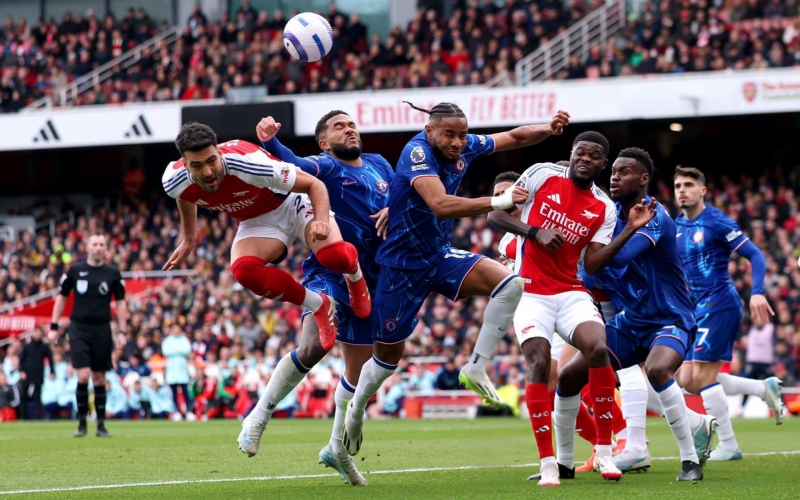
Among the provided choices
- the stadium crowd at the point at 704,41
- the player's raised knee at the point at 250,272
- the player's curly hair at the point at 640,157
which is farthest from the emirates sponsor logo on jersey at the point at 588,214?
the stadium crowd at the point at 704,41

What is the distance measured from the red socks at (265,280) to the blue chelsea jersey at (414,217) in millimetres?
622

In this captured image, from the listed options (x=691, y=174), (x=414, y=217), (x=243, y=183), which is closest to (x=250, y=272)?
(x=243, y=183)

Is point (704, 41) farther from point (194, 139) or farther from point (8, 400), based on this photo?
point (194, 139)

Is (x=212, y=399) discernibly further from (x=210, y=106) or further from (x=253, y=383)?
(x=210, y=106)

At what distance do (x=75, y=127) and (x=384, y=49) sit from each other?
27.3 feet

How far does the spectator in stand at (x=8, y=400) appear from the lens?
75.2 ft

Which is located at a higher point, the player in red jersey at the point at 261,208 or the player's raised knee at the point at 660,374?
the player in red jersey at the point at 261,208

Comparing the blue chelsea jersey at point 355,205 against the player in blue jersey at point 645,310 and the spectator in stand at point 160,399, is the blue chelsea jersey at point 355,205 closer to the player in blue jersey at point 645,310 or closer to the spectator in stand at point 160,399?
the player in blue jersey at point 645,310

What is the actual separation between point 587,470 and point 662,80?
57.2 ft

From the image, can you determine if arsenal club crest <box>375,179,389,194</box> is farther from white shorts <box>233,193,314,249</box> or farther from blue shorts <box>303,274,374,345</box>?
blue shorts <box>303,274,374,345</box>

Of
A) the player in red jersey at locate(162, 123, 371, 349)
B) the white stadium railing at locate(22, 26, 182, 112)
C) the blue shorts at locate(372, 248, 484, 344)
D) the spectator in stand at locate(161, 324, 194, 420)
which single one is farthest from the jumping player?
the white stadium railing at locate(22, 26, 182, 112)

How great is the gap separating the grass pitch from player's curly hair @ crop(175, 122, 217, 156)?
2157 millimetres

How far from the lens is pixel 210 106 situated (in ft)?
90.2

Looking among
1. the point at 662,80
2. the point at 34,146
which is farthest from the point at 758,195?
the point at 34,146
